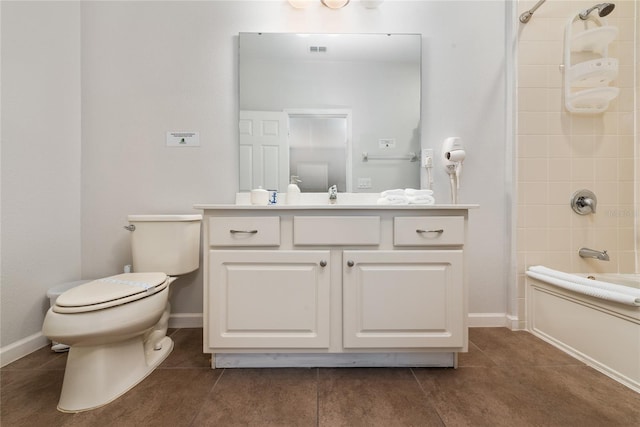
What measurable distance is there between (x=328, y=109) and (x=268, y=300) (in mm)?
1256

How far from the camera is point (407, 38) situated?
69.2 inches

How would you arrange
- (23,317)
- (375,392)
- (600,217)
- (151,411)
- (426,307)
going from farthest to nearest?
1. (600,217)
2. (23,317)
3. (426,307)
4. (375,392)
5. (151,411)

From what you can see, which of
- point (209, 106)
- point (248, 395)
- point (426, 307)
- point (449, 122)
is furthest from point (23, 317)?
point (449, 122)

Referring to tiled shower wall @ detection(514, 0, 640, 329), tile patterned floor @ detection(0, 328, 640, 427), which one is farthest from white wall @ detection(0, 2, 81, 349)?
tiled shower wall @ detection(514, 0, 640, 329)

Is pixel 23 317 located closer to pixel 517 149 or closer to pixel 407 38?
pixel 407 38

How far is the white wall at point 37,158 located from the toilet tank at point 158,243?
513 mm

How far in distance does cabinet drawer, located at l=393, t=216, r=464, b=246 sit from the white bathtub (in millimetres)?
755

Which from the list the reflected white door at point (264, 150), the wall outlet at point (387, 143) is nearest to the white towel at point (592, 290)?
the wall outlet at point (387, 143)

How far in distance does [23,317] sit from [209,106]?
62.5 inches

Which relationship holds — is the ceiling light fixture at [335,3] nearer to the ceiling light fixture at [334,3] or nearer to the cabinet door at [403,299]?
the ceiling light fixture at [334,3]

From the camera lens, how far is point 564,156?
1724mm

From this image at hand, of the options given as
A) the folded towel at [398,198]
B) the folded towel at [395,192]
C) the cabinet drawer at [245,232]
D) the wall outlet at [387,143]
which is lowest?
the cabinet drawer at [245,232]

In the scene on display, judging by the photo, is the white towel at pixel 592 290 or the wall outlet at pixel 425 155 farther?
the wall outlet at pixel 425 155

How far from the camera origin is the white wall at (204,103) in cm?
175
